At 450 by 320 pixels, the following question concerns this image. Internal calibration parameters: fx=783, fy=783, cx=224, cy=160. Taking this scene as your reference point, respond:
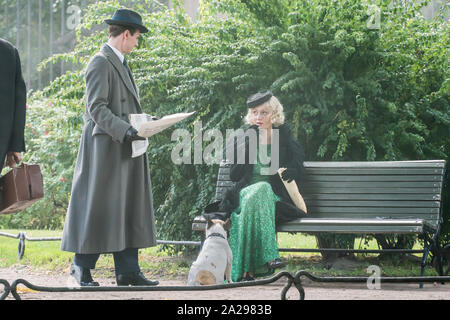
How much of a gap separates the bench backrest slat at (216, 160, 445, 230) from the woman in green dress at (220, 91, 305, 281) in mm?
421

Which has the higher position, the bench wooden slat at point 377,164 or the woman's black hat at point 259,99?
the woman's black hat at point 259,99

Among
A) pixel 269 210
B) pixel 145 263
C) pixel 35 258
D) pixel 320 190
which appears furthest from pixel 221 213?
pixel 35 258

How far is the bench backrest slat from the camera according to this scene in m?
6.87

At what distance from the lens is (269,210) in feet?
20.7

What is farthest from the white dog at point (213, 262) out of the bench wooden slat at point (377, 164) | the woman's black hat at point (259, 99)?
the bench wooden slat at point (377, 164)

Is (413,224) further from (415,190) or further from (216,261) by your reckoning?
(216,261)

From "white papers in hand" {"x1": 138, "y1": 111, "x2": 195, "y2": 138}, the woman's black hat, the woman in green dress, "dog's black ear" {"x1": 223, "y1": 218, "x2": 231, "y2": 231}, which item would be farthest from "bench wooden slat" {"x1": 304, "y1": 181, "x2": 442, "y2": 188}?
"white papers in hand" {"x1": 138, "y1": 111, "x2": 195, "y2": 138}

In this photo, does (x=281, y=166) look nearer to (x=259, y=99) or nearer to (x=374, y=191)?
(x=259, y=99)

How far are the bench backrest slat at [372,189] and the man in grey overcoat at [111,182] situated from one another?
1.32 metres

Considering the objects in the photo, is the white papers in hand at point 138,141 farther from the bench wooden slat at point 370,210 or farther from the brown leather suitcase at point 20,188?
the bench wooden slat at point 370,210

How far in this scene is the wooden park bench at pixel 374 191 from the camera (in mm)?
6812

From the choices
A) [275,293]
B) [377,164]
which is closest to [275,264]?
[275,293]

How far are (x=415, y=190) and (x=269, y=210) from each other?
57.2 inches

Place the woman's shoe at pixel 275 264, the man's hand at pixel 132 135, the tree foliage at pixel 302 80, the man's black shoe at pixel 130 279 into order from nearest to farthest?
the man's hand at pixel 132 135, the man's black shoe at pixel 130 279, the woman's shoe at pixel 275 264, the tree foliage at pixel 302 80
